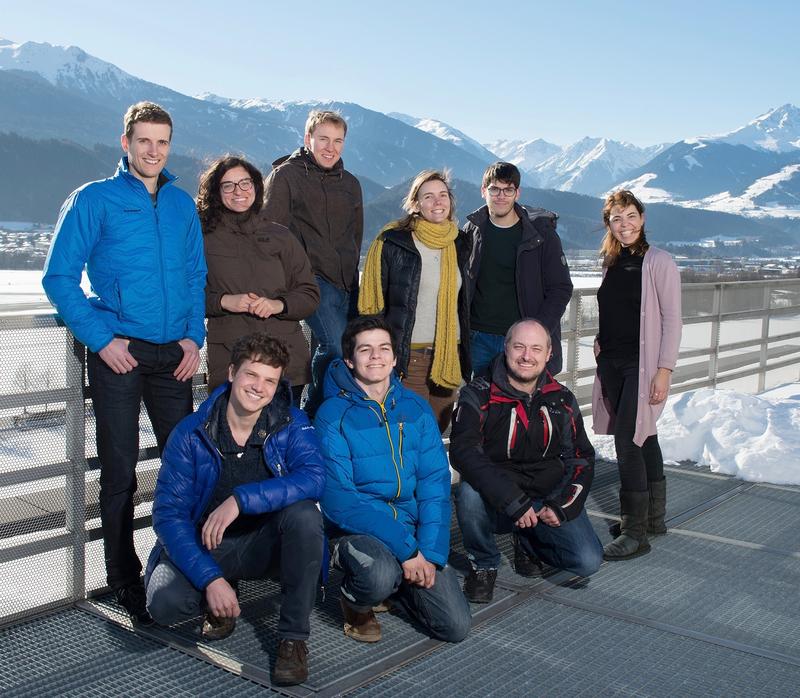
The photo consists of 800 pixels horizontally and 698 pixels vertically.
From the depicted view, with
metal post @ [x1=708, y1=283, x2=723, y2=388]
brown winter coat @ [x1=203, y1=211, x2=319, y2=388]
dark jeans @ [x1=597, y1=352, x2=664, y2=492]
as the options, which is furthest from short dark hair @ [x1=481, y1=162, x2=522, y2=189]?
metal post @ [x1=708, y1=283, x2=723, y2=388]

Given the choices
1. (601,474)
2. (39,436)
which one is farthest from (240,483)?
(601,474)

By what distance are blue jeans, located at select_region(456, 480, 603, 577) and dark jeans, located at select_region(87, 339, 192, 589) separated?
1184 mm

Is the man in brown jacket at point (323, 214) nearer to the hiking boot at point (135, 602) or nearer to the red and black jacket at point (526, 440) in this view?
the red and black jacket at point (526, 440)

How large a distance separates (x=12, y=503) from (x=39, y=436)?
326 mm

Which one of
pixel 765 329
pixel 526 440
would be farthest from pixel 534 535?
pixel 765 329

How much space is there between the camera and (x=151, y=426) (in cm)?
356

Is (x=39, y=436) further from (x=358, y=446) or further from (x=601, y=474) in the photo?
(x=601, y=474)

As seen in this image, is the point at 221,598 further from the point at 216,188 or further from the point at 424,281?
the point at 424,281

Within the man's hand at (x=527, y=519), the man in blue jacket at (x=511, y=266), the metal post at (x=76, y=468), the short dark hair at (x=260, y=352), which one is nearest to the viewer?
the short dark hair at (x=260, y=352)

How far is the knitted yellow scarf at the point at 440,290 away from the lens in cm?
414

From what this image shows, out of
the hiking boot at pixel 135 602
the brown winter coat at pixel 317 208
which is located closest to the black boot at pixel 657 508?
the brown winter coat at pixel 317 208

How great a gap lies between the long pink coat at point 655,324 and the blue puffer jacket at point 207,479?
1684 mm

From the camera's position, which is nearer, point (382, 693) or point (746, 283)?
point (382, 693)

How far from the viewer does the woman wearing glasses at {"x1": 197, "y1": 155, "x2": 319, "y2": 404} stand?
11.7ft
